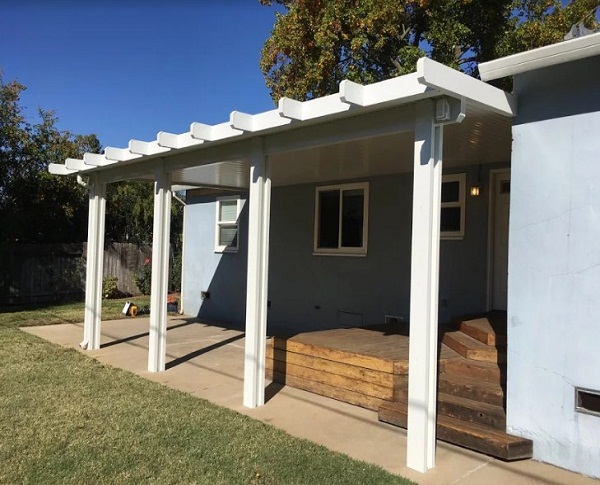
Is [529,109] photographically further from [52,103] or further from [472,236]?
[52,103]

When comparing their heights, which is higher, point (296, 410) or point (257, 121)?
point (257, 121)

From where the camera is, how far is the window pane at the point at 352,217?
8.86m

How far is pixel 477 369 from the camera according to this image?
16.0 ft

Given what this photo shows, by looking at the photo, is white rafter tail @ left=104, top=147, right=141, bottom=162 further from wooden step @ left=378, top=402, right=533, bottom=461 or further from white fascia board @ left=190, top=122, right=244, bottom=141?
wooden step @ left=378, top=402, right=533, bottom=461

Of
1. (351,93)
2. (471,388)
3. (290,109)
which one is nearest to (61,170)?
(290,109)

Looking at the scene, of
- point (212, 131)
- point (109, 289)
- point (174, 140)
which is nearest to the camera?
point (212, 131)

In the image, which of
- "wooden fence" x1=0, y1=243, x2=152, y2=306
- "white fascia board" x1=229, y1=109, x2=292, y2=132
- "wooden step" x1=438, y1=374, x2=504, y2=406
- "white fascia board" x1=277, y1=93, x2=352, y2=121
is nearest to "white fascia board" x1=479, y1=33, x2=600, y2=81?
"white fascia board" x1=277, y1=93, x2=352, y2=121

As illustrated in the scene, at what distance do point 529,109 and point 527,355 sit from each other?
6.48 ft

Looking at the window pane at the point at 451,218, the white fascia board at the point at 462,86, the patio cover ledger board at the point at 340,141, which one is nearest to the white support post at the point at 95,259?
the patio cover ledger board at the point at 340,141

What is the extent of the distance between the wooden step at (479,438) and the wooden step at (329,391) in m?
0.49

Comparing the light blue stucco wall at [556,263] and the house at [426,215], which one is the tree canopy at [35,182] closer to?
the house at [426,215]

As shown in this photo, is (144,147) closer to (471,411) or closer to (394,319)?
(394,319)

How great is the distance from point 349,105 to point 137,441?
3.35m

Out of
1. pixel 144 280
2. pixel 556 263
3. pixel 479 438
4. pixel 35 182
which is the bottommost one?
pixel 479 438
